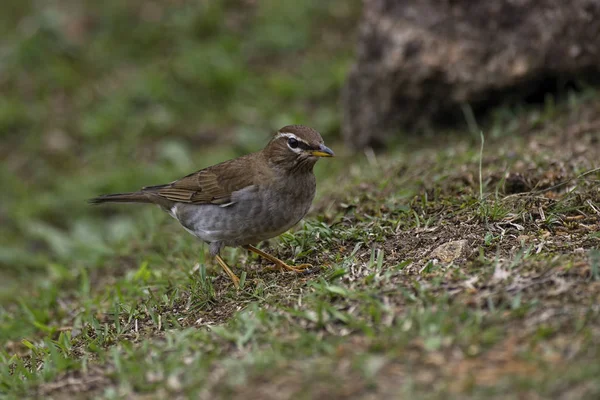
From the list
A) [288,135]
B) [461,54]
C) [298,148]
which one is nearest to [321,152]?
[298,148]

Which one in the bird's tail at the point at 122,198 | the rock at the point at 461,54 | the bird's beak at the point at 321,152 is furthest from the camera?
the rock at the point at 461,54

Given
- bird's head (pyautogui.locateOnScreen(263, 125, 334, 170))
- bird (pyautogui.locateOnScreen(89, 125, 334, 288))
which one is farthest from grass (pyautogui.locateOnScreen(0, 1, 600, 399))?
bird's head (pyautogui.locateOnScreen(263, 125, 334, 170))

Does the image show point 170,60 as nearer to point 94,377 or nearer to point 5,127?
point 5,127

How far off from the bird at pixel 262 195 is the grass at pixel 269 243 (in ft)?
1.04

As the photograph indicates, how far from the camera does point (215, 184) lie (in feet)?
22.2

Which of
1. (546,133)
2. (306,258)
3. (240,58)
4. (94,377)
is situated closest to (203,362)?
(94,377)

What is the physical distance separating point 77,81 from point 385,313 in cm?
939

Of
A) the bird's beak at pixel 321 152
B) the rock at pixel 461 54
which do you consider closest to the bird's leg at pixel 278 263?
the bird's beak at pixel 321 152

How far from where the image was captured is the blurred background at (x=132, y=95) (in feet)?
34.0

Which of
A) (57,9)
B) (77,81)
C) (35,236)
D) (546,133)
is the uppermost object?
(57,9)

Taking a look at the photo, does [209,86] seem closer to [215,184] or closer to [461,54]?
[461,54]

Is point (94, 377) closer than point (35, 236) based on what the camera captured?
Yes

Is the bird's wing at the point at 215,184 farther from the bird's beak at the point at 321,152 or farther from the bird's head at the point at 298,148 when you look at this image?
the bird's beak at the point at 321,152

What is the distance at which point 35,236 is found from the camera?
9883mm
